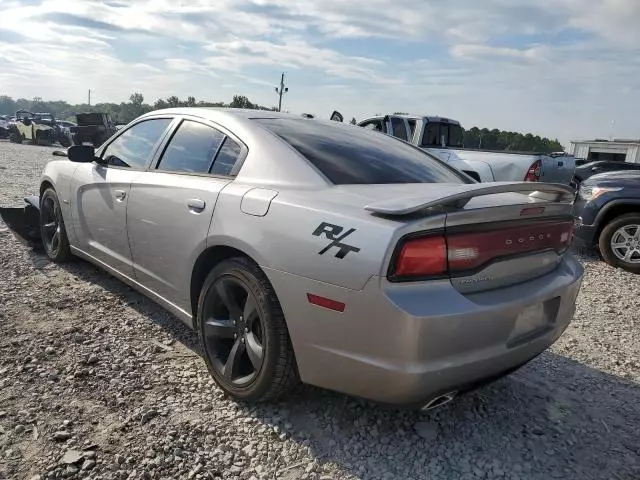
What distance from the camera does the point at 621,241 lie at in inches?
248

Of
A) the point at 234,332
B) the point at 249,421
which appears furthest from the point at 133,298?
the point at 249,421

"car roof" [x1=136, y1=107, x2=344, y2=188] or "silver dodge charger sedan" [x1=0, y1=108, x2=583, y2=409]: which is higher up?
"car roof" [x1=136, y1=107, x2=344, y2=188]

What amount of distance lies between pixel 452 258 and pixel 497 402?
1.24m

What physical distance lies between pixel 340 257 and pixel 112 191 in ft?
7.54

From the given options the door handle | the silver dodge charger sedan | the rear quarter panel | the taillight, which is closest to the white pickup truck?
the taillight

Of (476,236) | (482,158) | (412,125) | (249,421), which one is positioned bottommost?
(249,421)

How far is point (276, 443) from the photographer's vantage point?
7.84ft

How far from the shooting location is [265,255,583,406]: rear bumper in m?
1.97

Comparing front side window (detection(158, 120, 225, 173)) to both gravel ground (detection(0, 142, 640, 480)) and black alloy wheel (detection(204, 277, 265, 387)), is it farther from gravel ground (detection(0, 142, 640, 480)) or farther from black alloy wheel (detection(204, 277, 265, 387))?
gravel ground (detection(0, 142, 640, 480))

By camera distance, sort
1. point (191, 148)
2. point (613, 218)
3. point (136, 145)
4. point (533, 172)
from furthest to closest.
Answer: point (533, 172) → point (613, 218) → point (136, 145) → point (191, 148)

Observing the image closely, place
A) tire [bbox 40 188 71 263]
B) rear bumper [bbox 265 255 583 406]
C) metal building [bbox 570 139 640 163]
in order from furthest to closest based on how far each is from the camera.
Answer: metal building [bbox 570 139 640 163] < tire [bbox 40 188 71 263] < rear bumper [bbox 265 255 583 406]

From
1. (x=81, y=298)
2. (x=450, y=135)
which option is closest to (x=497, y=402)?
(x=81, y=298)

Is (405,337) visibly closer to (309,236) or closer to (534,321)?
(309,236)

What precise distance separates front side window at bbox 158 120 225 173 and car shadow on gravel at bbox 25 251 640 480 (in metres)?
1.45
